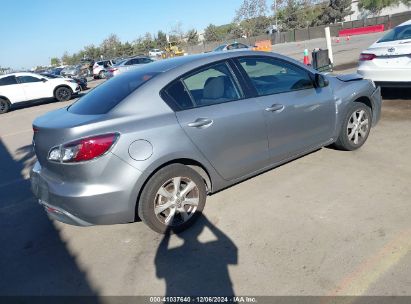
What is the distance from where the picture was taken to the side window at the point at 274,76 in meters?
4.14

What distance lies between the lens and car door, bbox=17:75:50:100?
17.1m

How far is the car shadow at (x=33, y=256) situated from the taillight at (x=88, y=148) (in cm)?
99

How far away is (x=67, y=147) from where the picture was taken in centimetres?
319

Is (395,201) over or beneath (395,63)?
Answer: beneath

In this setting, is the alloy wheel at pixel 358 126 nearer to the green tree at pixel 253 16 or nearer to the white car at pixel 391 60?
the white car at pixel 391 60

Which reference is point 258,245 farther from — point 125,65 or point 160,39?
point 160,39

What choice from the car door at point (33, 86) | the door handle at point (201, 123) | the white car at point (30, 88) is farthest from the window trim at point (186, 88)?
the car door at point (33, 86)

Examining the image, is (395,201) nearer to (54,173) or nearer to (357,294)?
(357,294)

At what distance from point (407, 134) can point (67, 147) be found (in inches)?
195

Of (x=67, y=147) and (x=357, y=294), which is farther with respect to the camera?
(x=67, y=147)

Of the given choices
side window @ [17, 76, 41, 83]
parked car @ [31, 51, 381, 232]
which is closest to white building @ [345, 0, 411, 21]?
side window @ [17, 76, 41, 83]

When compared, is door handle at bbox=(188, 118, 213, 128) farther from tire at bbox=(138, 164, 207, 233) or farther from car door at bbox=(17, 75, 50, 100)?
car door at bbox=(17, 75, 50, 100)

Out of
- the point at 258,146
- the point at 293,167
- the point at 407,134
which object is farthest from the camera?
the point at 407,134

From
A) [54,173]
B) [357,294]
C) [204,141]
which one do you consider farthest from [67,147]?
[357,294]
